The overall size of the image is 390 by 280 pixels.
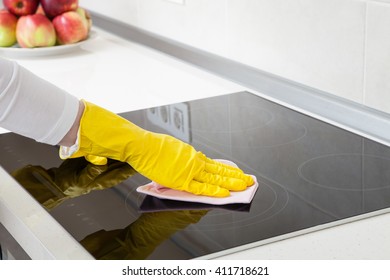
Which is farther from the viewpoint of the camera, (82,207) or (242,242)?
(82,207)

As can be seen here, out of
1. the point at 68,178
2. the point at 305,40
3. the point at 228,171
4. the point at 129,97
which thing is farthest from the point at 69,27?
the point at 228,171

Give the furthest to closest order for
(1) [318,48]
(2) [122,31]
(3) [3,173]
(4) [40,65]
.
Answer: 1. (2) [122,31]
2. (4) [40,65]
3. (1) [318,48]
4. (3) [3,173]

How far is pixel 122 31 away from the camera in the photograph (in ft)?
6.81

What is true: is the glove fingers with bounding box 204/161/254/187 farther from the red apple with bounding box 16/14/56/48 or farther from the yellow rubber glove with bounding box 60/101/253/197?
the red apple with bounding box 16/14/56/48

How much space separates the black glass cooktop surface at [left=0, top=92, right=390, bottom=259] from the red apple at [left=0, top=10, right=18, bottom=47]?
64cm

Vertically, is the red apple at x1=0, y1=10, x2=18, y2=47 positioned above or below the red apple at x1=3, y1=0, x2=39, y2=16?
below

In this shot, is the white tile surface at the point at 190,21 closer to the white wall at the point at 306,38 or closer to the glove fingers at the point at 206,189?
the white wall at the point at 306,38

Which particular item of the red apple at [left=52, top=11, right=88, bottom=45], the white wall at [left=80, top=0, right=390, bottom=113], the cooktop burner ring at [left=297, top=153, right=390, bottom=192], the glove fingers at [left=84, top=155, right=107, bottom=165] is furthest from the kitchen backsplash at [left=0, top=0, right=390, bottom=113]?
the glove fingers at [left=84, top=155, right=107, bottom=165]

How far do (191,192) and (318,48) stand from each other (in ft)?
1.53

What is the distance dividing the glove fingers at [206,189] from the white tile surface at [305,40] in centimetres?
39

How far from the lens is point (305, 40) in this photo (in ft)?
4.56

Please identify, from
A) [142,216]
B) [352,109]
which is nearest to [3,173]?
[142,216]

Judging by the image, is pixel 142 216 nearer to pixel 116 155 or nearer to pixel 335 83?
pixel 116 155

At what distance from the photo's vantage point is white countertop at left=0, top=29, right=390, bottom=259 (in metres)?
0.88
